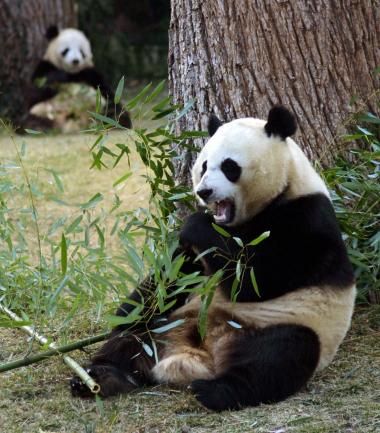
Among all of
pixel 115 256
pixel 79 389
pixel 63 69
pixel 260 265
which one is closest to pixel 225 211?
pixel 260 265

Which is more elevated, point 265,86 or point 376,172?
point 265,86

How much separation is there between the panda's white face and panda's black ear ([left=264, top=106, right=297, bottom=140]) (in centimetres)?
3

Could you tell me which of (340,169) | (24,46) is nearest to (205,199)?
(340,169)

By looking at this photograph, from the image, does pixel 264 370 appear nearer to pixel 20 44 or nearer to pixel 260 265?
pixel 260 265

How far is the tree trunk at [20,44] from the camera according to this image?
10.6 m

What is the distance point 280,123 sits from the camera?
3748mm

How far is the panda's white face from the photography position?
3707mm

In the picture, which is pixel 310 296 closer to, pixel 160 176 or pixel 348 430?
pixel 348 430

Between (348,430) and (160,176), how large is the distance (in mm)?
Result: 1663

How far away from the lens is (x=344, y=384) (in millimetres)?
3760

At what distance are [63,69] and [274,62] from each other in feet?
22.4

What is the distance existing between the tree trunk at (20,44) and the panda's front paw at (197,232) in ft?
23.6

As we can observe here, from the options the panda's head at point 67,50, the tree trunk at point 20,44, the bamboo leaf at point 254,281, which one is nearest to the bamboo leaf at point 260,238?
the bamboo leaf at point 254,281

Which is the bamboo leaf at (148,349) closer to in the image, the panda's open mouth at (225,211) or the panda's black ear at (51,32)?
the panda's open mouth at (225,211)
